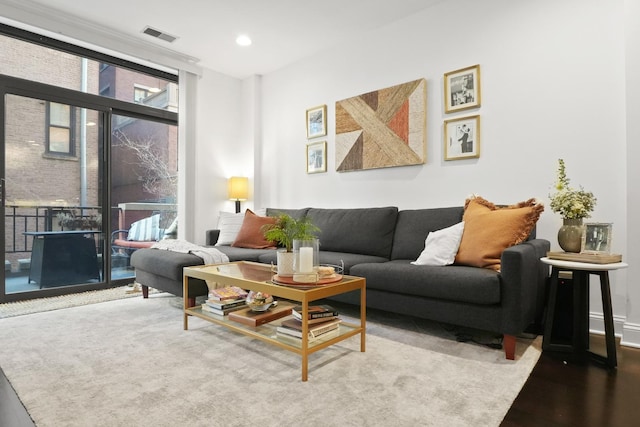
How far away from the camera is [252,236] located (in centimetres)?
379

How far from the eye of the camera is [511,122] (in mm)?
2908

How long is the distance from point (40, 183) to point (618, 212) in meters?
4.75

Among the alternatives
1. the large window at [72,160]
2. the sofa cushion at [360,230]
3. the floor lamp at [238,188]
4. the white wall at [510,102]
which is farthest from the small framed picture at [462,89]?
the large window at [72,160]

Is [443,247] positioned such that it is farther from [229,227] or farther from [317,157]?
[229,227]

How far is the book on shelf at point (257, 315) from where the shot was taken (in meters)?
2.18

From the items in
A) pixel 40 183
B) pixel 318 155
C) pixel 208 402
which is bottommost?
pixel 208 402

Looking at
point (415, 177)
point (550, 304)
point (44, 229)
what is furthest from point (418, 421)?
point (44, 229)

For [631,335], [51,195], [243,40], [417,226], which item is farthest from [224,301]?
[243,40]

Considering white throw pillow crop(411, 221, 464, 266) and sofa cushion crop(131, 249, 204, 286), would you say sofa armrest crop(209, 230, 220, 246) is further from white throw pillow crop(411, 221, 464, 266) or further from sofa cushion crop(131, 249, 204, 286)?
white throw pillow crop(411, 221, 464, 266)

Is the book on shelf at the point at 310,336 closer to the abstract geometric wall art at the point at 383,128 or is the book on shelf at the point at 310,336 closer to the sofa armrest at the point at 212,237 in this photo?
the abstract geometric wall art at the point at 383,128

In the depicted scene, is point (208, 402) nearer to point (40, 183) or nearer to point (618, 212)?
point (618, 212)

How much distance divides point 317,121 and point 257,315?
2.63m

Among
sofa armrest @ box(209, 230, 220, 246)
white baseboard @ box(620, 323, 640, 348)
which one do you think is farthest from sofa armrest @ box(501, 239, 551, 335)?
sofa armrest @ box(209, 230, 220, 246)

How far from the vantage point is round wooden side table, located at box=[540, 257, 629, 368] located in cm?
196
